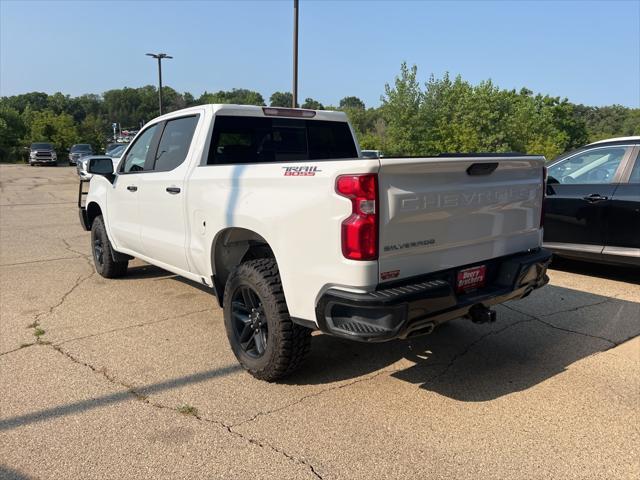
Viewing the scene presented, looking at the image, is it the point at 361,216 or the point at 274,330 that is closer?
the point at 361,216

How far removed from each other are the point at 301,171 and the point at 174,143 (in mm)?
2181

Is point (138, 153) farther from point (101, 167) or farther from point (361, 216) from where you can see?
point (361, 216)

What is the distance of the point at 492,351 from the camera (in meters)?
4.16

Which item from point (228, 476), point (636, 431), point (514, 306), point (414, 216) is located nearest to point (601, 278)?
point (514, 306)

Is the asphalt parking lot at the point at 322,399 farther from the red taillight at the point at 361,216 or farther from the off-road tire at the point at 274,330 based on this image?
the red taillight at the point at 361,216

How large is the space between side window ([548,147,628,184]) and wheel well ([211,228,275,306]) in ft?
14.9

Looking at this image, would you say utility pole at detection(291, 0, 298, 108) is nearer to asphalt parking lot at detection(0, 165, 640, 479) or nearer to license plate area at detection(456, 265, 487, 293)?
asphalt parking lot at detection(0, 165, 640, 479)

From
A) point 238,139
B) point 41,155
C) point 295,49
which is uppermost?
point 295,49

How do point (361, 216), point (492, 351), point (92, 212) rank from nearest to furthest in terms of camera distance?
point (361, 216), point (492, 351), point (92, 212)

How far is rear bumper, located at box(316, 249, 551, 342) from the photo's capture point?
2.76m

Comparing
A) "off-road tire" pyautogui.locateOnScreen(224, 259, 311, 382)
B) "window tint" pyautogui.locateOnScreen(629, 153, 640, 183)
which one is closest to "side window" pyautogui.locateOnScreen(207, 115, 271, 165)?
"off-road tire" pyautogui.locateOnScreen(224, 259, 311, 382)

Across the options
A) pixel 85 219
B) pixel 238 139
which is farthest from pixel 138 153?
pixel 85 219

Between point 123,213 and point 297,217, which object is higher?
point 297,217

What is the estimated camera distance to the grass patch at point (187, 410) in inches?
125
